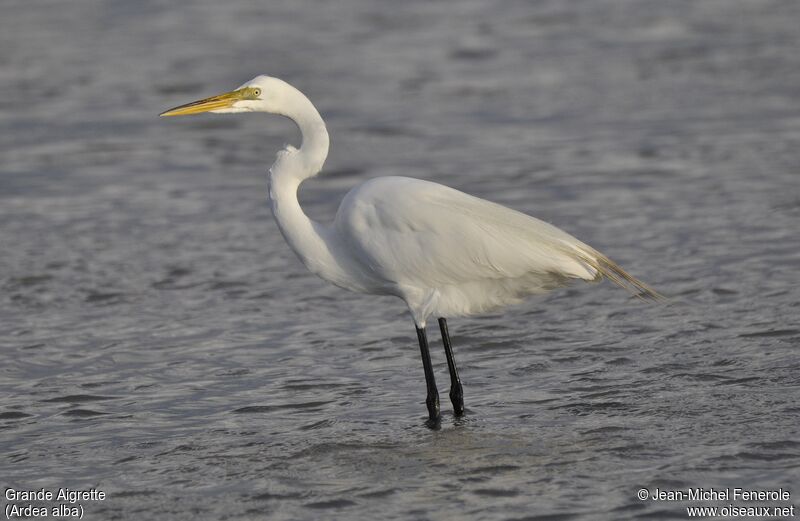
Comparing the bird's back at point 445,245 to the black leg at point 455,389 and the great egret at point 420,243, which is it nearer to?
the great egret at point 420,243

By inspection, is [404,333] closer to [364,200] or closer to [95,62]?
[364,200]

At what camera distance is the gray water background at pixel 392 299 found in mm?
5914

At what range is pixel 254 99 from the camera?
262 inches

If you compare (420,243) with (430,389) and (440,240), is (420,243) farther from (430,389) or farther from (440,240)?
(430,389)

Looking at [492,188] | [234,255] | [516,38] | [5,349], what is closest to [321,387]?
[5,349]

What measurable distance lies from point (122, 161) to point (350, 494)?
7301 mm

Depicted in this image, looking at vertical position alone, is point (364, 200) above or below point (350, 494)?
above

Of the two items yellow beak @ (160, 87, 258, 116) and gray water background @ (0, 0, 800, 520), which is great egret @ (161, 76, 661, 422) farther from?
gray water background @ (0, 0, 800, 520)

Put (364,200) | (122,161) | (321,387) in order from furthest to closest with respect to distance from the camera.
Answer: (122,161) → (321,387) → (364,200)

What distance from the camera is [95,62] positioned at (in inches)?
643

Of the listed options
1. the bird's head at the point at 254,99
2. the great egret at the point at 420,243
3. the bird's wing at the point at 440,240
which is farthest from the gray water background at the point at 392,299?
the bird's head at the point at 254,99

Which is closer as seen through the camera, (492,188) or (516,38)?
(492,188)

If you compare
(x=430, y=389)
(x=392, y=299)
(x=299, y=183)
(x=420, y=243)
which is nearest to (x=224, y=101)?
(x=299, y=183)

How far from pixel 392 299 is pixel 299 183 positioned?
221cm
